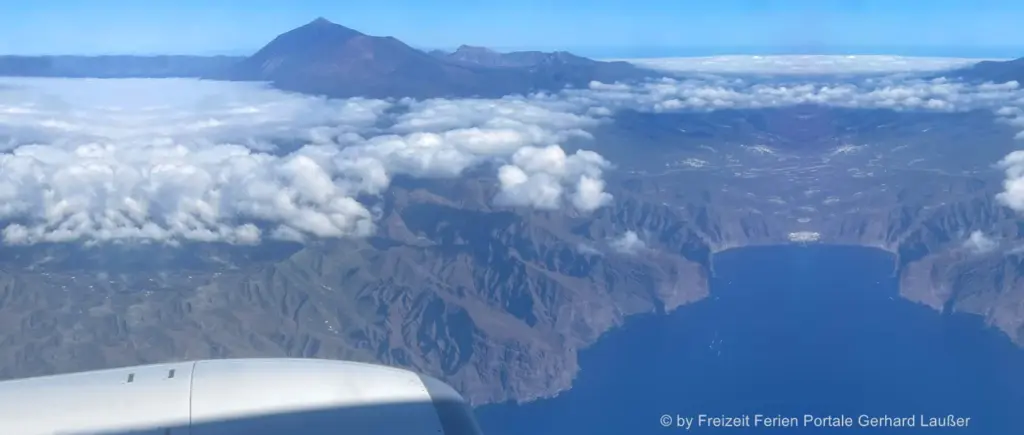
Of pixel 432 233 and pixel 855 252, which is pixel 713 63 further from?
pixel 432 233

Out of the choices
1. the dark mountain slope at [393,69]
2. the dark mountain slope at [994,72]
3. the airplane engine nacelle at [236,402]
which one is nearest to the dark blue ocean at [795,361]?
the dark mountain slope at [994,72]

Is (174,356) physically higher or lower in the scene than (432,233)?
lower

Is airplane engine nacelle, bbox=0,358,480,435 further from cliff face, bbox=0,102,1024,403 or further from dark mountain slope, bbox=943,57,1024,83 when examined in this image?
dark mountain slope, bbox=943,57,1024,83

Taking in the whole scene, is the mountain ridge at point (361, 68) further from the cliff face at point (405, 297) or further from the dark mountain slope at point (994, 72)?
the dark mountain slope at point (994, 72)

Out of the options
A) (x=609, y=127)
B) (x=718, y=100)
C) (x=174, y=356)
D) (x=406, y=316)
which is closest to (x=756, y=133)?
(x=718, y=100)

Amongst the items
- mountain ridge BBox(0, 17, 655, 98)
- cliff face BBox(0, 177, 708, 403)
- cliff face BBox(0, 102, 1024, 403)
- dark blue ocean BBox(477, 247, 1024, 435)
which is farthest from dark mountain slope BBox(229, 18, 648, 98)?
dark blue ocean BBox(477, 247, 1024, 435)

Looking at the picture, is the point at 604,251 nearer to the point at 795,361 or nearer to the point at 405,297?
the point at 405,297

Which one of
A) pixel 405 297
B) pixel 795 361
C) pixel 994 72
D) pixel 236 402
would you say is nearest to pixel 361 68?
pixel 405 297
